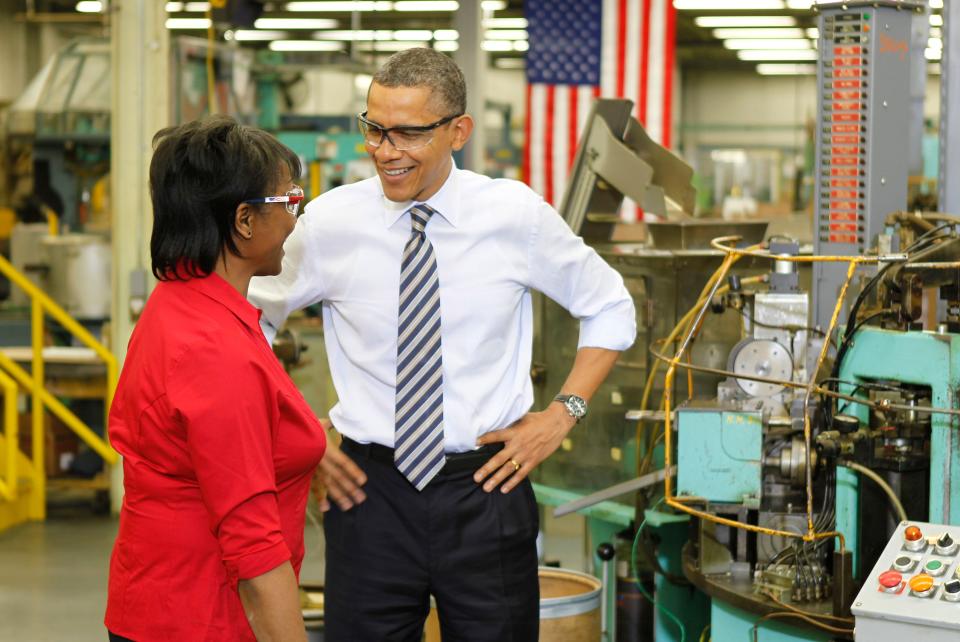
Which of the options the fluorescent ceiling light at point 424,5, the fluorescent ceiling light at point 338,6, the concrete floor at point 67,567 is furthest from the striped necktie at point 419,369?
the fluorescent ceiling light at point 338,6

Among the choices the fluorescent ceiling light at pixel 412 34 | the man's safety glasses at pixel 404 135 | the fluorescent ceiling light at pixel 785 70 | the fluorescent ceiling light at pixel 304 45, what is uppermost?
the fluorescent ceiling light at pixel 785 70

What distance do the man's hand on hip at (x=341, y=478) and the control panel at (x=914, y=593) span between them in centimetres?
89

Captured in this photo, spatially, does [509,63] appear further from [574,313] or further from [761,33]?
[574,313]

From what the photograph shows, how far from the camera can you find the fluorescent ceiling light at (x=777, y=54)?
18.6 metres

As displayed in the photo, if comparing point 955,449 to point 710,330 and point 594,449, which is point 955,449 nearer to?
point 710,330

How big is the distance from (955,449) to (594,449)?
156cm

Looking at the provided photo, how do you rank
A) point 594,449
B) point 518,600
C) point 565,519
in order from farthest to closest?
point 565,519, point 594,449, point 518,600

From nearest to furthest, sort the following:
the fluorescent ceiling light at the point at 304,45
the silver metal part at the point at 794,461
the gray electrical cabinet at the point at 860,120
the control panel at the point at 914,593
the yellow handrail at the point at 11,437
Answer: the control panel at the point at 914,593 → the silver metal part at the point at 794,461 → the gray electrical cabinet at the point at 860,120 → the yellow handrail at the point at 11,437 → the fluorescent ceiling light at the point at 304,45

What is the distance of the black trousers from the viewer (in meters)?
2.32

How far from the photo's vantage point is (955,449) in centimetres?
256

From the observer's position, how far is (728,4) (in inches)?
529

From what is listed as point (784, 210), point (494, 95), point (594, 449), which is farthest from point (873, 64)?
point (494, 95)

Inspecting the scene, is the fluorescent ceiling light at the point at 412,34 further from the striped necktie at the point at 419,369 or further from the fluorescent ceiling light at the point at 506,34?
the striped necktie at the point at 419,369

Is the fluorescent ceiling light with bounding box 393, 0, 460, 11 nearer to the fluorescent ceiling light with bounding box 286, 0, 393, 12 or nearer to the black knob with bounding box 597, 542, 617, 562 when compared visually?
the fluorescent ceiling light with bounding box 286, 0, 393, 12
